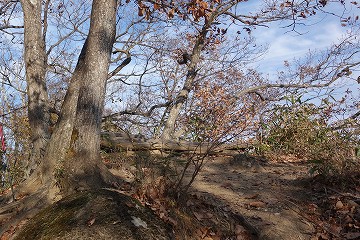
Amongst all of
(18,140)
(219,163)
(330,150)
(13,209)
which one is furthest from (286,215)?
(18,140)

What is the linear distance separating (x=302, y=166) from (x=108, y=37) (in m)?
4.43

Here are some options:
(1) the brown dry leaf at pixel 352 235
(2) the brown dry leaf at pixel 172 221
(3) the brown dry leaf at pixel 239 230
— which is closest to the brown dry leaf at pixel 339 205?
(1) the brown dry leaf at pixel 352 235

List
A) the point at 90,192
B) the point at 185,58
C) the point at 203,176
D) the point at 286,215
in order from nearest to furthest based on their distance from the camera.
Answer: the point at 90,192, the point at 286,215, the point at 203,176, the point at 185,58

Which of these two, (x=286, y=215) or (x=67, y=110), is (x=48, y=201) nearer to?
(x=67, y=110)

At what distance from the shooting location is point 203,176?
642 centimetres

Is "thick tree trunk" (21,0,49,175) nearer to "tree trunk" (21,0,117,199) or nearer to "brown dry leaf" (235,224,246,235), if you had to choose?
"tree trunk" (21,0,117,199)

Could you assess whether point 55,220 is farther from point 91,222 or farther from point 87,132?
point 87,132

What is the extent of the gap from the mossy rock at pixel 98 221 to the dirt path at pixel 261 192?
1.49 m

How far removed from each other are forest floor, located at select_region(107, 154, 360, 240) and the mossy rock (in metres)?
0.73

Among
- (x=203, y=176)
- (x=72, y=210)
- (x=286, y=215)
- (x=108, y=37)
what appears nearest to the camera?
(x=72, y=210)

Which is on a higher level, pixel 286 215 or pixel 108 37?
pixel 108 37

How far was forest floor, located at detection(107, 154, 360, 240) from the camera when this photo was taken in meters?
4.05

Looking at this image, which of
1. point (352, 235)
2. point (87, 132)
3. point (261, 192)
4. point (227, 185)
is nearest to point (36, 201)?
point (87, 132)

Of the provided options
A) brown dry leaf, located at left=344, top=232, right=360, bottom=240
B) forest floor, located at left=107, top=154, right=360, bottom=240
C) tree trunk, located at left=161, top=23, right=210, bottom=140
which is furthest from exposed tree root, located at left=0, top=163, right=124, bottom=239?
tree trunk, located at left=161, top=23, right=210, bottom=140
